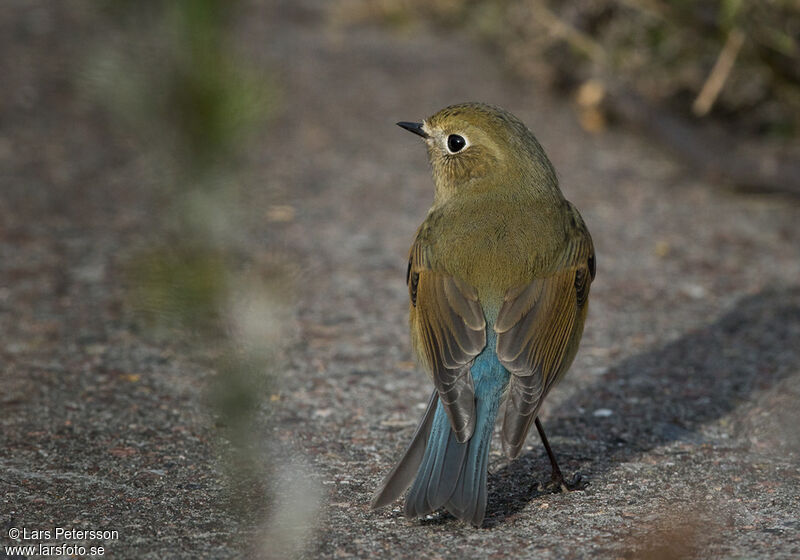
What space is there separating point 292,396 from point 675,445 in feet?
5.22

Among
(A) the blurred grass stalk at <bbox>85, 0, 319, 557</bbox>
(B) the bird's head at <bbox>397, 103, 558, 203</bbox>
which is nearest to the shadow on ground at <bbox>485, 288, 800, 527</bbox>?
(B) the bird's head at <bbox>397, 103, 558, 203</bbox>

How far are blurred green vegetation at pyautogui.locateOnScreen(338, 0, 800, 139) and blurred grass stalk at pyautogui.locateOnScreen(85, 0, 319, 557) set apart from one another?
4596 mm

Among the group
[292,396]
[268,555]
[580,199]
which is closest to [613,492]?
[268,555]

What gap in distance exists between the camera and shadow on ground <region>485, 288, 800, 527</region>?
144 inches

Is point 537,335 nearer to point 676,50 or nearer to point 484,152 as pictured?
point 484,152

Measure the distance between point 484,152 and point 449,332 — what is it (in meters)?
0.87

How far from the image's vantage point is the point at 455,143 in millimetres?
3943

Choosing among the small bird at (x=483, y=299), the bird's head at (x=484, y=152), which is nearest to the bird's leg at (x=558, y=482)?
the small bird at (x=483, y=299)

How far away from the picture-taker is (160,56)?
141 cm

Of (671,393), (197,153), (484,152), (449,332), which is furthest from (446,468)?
(197,153)

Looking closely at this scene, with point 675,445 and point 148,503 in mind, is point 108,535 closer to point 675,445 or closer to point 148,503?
point 148,503

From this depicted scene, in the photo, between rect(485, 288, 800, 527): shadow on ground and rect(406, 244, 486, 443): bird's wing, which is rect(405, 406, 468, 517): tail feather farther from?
rect(485, 288, 800, 527): shadow on ground

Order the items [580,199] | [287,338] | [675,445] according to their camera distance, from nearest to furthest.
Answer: [675,445] < [287,338] < [580,199]

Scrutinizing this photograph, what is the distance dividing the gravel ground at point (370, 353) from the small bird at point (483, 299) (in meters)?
0.23
